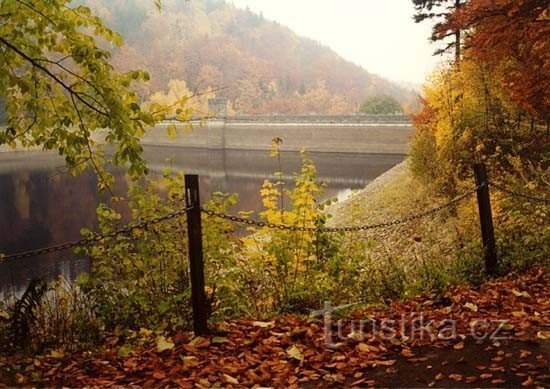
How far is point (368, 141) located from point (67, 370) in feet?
141

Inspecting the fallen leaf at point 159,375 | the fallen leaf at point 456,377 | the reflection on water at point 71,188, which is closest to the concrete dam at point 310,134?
the reflection on water at point 71,188

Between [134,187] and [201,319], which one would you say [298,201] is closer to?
[134,187]

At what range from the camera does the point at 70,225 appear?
21.2m

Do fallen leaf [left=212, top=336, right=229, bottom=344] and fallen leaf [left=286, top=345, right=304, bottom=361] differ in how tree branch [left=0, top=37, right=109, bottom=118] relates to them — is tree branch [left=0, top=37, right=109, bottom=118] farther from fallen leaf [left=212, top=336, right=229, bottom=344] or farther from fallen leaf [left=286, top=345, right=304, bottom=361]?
fallen leaf [left=286, top=345, right=304, bottom=361]

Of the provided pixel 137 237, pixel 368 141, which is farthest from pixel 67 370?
pixel 368 141

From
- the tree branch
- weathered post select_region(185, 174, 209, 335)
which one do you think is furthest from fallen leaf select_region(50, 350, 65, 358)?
the tree branch

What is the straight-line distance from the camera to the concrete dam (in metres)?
44.0

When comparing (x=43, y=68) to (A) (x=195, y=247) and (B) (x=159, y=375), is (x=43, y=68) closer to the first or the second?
(A) (x=195, y=247)

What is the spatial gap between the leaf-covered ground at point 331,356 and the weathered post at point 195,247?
0.67 feet

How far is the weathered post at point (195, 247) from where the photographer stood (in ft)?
14.5

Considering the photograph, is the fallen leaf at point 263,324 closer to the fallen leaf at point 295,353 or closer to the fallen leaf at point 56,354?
the fallen leaf at point 295,353

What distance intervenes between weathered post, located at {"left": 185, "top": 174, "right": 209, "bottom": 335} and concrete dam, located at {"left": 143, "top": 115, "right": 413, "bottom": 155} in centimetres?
3549

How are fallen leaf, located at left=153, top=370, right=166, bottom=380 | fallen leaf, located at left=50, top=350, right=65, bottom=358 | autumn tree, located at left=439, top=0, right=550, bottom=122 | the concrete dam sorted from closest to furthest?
fallen leaf, located at left=153, top=370, right=166, bottom=380 < fallen leaf, located at left=50, top=350, right=65, bottom=358 < autumn tree, located at left=439, top=0, right=550, bottom=122 < the concrete dam

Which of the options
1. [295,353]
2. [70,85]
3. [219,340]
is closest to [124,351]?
[219,340]
